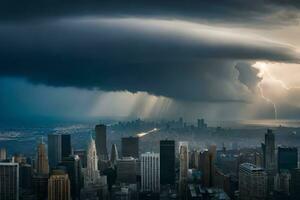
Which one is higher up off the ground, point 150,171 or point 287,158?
point 287,158

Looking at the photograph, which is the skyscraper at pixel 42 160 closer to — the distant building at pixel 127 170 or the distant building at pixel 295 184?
the distant building at pixel 127 170

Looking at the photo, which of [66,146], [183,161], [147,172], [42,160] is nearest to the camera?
[66,146]

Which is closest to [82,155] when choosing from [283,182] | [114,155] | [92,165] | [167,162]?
[92,165]

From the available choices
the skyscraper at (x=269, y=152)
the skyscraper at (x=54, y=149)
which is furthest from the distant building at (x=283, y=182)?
the skyscraper at (x=54, y=149)

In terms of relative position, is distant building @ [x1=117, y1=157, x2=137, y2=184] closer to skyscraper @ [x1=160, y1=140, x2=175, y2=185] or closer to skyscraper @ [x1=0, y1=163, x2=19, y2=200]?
skyscraper @ [x1=160, y1=140, x2=175, y2=185]

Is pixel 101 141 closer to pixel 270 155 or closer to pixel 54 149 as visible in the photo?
pixel 54 149

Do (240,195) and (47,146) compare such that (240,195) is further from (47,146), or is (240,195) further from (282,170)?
(47,146)
